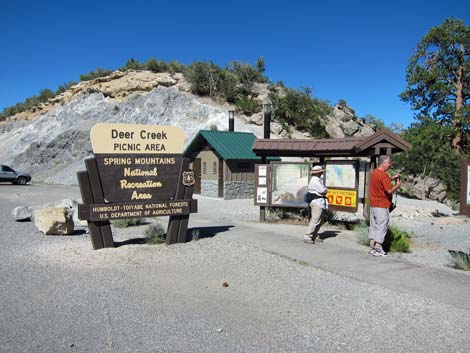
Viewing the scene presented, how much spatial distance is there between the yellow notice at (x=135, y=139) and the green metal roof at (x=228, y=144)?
13304 millimetres

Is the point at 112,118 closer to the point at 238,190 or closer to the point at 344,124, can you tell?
the point at 344,124

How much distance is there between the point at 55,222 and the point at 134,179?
2759mm

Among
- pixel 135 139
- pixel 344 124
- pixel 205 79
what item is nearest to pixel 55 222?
pixel 135 139

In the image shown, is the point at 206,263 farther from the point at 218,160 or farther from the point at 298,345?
the point at 218,160

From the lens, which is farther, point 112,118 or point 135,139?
point 112,118

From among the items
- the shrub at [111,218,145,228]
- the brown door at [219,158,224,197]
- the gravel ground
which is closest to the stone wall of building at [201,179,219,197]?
the brown door at [219,158,224,197]

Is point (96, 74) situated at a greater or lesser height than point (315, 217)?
greater

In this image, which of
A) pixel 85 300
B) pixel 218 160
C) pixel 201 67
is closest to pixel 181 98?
pixel 201 67

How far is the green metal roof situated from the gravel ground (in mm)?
15398

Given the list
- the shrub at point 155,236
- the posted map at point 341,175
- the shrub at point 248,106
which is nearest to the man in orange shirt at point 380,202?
the posted map at point 341,175

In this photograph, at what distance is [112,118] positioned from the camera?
4281 centimetres

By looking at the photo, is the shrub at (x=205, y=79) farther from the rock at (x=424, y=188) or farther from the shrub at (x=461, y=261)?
the shrub at (x=461, y=261)

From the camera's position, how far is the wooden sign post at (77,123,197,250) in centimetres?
838

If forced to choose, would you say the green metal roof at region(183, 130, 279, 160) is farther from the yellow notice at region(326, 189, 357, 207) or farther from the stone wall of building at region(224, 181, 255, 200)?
the yellow notice at region(326, 189, 357, 207)
